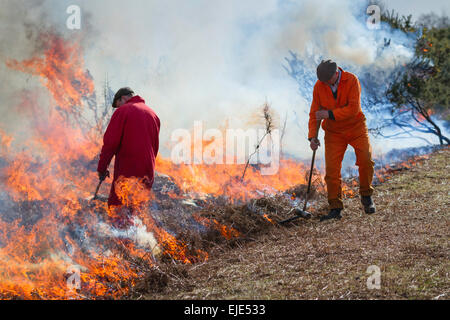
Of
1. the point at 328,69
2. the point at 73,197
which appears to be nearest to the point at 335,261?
the point at 328,69

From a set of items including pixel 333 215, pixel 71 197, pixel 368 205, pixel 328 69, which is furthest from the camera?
pixel 368 205

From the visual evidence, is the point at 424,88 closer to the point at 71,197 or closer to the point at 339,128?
the point at 339,128

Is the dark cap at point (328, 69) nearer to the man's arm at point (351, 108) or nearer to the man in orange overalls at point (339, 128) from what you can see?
the man in orange overalls at point (339, 128)

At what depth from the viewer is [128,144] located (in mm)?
5082

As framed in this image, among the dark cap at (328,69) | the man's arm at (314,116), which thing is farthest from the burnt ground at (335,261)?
the dark cap at (328,69)

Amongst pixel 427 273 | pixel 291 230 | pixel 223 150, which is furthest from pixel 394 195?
pixel 427 273

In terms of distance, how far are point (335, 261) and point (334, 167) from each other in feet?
7.90

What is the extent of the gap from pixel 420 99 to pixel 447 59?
125 centimetres

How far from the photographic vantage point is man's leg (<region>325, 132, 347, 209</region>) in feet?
19.8

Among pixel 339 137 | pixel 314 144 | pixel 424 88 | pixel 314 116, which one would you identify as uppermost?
pixel 424 88

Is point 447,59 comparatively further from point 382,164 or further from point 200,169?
point 200,169

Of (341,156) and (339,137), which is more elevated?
(339,137)

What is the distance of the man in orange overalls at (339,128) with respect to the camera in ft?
19.1

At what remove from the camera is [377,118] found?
10719 millimetres
